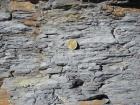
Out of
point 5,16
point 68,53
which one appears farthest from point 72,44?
point 5,16

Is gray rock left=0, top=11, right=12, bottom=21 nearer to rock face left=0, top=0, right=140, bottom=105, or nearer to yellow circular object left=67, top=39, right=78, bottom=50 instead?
rock face left=0, top=0, right=140, bottom=105

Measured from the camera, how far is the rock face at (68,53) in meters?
9.99

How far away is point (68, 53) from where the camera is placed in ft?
35.2

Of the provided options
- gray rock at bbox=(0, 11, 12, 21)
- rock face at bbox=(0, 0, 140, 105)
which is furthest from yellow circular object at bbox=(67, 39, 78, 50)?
gray rock at bbox=(0, 11, 12, 21)

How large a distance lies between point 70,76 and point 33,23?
223 centimetres

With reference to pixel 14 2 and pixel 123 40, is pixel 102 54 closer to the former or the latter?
pixel 123 40

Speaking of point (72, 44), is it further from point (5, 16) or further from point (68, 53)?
point (5, 16)

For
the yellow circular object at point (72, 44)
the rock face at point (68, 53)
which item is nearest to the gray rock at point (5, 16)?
the rock face at point (68, 53)

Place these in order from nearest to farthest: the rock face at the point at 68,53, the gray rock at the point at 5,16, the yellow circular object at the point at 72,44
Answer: the rock face at the point at 68,53 → the yellow circular object at the point at 72,44 → the gray rock at the point at 5,16

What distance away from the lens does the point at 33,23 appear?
11320mm

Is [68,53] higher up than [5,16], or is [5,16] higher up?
[5,16]

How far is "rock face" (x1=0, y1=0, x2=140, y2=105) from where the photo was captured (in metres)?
9.99

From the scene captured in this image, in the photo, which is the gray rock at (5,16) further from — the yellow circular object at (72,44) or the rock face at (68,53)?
the yellow circular object at (72,44)

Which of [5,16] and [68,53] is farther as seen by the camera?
[5,16]
